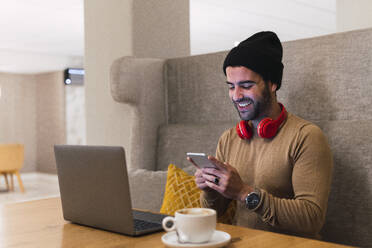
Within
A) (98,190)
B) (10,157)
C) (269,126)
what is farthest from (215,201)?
(10,157)

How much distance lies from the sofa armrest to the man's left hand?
1026mm

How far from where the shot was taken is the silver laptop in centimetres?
118

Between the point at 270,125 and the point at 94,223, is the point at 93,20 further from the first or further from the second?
the point at 94,223

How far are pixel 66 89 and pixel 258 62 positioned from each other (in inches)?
384

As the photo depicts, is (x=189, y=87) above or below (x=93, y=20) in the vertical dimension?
below

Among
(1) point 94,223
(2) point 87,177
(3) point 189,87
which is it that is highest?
(3) point 189,87

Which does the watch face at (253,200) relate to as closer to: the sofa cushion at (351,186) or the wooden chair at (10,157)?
the sofa cushion at (351,186)

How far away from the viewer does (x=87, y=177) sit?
1.28 meters

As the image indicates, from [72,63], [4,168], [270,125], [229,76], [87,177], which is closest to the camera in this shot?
[87,177]

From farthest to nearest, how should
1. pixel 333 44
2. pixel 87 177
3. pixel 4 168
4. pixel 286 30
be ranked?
pixel 4 168 → pixel 286 30 → pixel 333 44 → pixel 87 177

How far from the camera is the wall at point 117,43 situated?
2777 mm

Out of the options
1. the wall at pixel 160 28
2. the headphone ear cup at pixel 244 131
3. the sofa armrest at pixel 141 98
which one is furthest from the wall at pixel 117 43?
the headphone ear cup at pixel 244 131

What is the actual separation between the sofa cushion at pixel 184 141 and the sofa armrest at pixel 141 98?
58 millimetres

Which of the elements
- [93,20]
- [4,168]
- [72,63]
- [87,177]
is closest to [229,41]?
[72,63]
